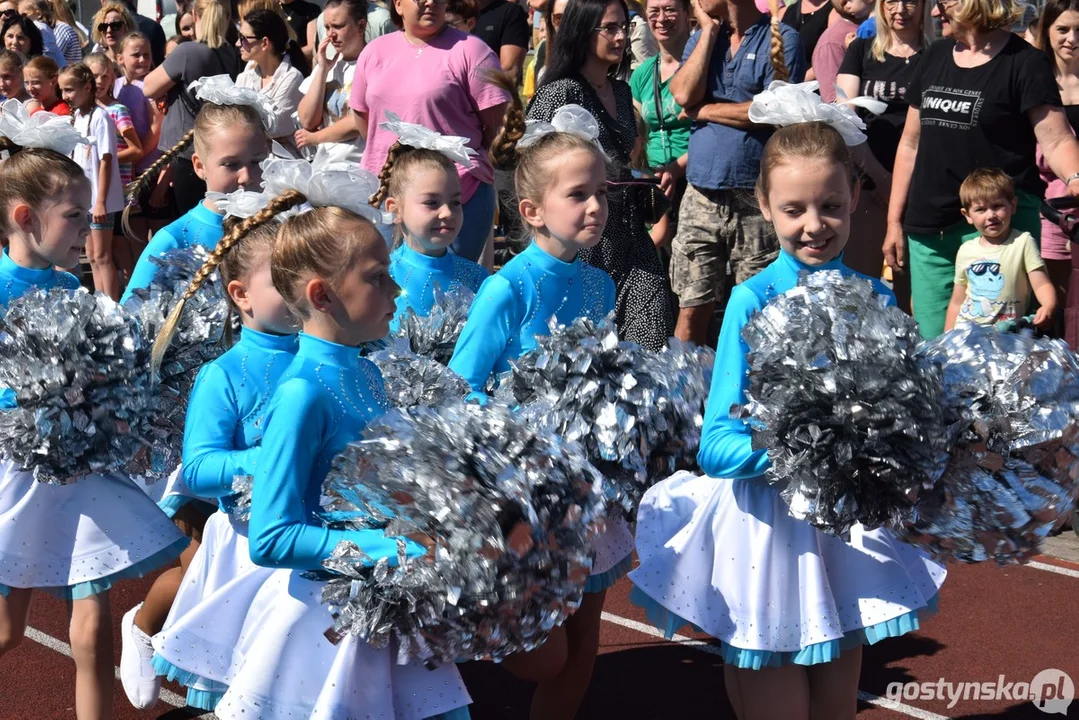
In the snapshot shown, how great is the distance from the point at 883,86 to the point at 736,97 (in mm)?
825

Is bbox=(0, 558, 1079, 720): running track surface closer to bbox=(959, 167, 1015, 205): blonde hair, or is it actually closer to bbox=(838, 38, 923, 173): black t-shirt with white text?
bbox=(959, 167, 1015, 205): blonde hair

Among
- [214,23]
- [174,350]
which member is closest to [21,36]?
[214,23]

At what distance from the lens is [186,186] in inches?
359

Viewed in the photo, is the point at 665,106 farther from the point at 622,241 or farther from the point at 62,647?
the point at 62,647

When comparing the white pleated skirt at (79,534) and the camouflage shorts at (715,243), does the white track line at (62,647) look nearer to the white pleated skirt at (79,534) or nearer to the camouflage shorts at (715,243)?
the white pleated skirt at (79,534)

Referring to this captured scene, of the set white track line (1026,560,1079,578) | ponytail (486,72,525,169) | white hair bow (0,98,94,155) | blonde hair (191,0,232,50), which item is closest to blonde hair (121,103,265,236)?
white hair bow (0,98,94,155)

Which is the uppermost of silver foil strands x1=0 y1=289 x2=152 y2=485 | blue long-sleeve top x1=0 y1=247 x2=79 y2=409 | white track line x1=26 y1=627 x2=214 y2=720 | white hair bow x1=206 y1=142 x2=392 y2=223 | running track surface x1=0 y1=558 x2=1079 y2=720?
white hair bow x1=206 y1=142 x2=392 y2=223

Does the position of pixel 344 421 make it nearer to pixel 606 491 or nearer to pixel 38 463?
pixel 606 491

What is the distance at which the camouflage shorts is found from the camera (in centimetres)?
666

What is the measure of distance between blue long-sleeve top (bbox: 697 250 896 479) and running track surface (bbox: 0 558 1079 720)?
1454mm

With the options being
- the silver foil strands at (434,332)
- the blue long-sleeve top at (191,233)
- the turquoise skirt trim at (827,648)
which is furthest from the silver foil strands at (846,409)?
the blue long-sleeve top at (191,233)

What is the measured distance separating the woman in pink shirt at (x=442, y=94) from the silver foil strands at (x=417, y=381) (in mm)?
2807

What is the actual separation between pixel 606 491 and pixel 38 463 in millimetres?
1544

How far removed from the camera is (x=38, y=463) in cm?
365
